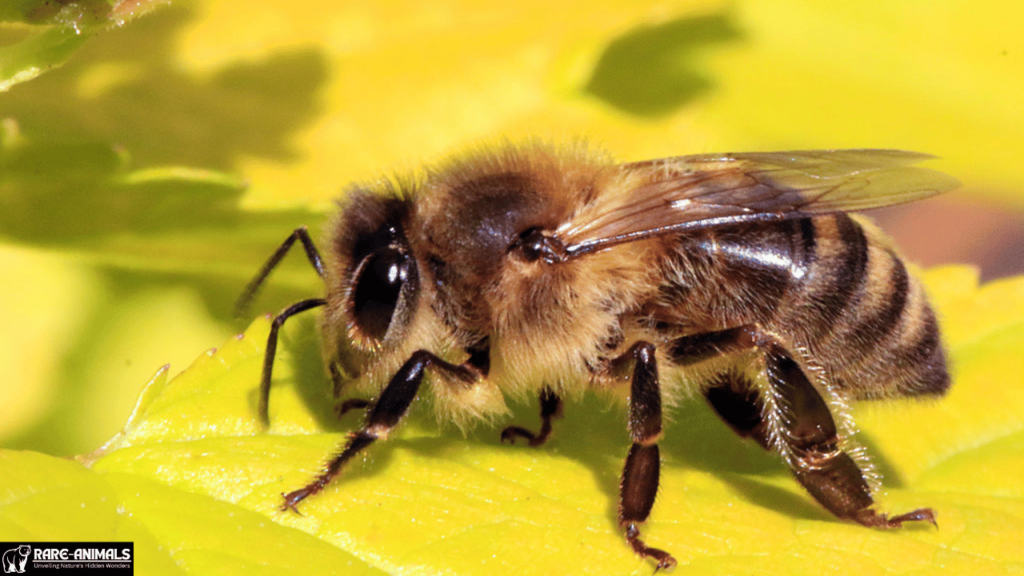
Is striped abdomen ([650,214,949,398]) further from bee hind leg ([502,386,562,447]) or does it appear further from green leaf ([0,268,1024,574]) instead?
bee hind leg ([502,386,562,447])

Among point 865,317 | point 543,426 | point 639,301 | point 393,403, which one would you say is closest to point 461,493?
point 393,403

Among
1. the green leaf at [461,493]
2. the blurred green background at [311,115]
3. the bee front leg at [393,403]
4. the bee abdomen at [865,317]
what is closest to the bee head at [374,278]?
the bee front leg at [393,403]

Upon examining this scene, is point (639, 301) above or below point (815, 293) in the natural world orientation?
above

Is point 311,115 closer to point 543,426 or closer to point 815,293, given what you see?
point 543,426

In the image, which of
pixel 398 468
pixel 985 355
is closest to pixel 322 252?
pixel 398 468

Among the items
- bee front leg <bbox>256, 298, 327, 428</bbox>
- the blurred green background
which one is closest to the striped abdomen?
the blurred green background
